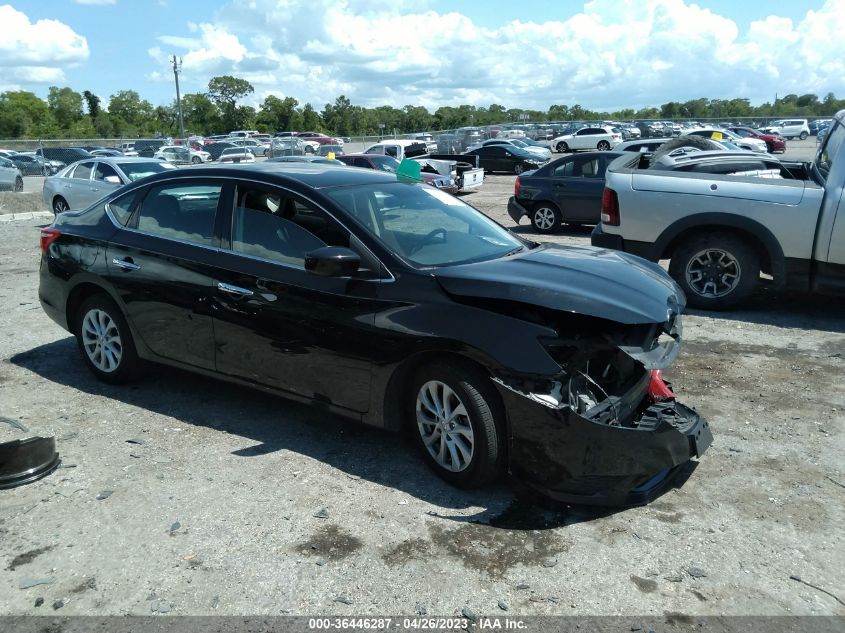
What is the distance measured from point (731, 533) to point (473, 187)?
66.2 ft

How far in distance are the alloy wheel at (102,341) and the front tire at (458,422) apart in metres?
2.68

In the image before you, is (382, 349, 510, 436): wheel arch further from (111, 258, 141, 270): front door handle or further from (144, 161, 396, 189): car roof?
(111, 258, 141, 270): front door handle

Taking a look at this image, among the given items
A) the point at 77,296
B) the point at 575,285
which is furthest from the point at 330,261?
the point at 77,296

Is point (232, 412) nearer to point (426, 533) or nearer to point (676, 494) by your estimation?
point (426, 533)

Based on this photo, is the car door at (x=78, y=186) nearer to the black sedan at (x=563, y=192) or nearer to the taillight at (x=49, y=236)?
the black sedan at (x=563, y=192)

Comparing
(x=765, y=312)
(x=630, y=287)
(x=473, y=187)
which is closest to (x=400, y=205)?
(x=630, y=287)

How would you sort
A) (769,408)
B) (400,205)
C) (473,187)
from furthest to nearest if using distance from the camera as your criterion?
(473,187)
(769,408)
(400,205)

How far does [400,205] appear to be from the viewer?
4.95 metres

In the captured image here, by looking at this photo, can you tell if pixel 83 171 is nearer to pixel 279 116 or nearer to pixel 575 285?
pixel 575 285

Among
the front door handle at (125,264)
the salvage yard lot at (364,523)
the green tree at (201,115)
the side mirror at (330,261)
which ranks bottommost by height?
the salvage yard lot at (364,523)

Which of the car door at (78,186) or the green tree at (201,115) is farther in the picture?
the green tree at (201,115)

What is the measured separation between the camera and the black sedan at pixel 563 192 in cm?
1437

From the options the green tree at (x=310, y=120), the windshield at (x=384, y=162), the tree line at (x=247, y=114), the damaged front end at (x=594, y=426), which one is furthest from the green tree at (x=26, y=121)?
the damaged front end at (x=594, y=426)

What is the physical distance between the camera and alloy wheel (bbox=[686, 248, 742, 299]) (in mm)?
7930
